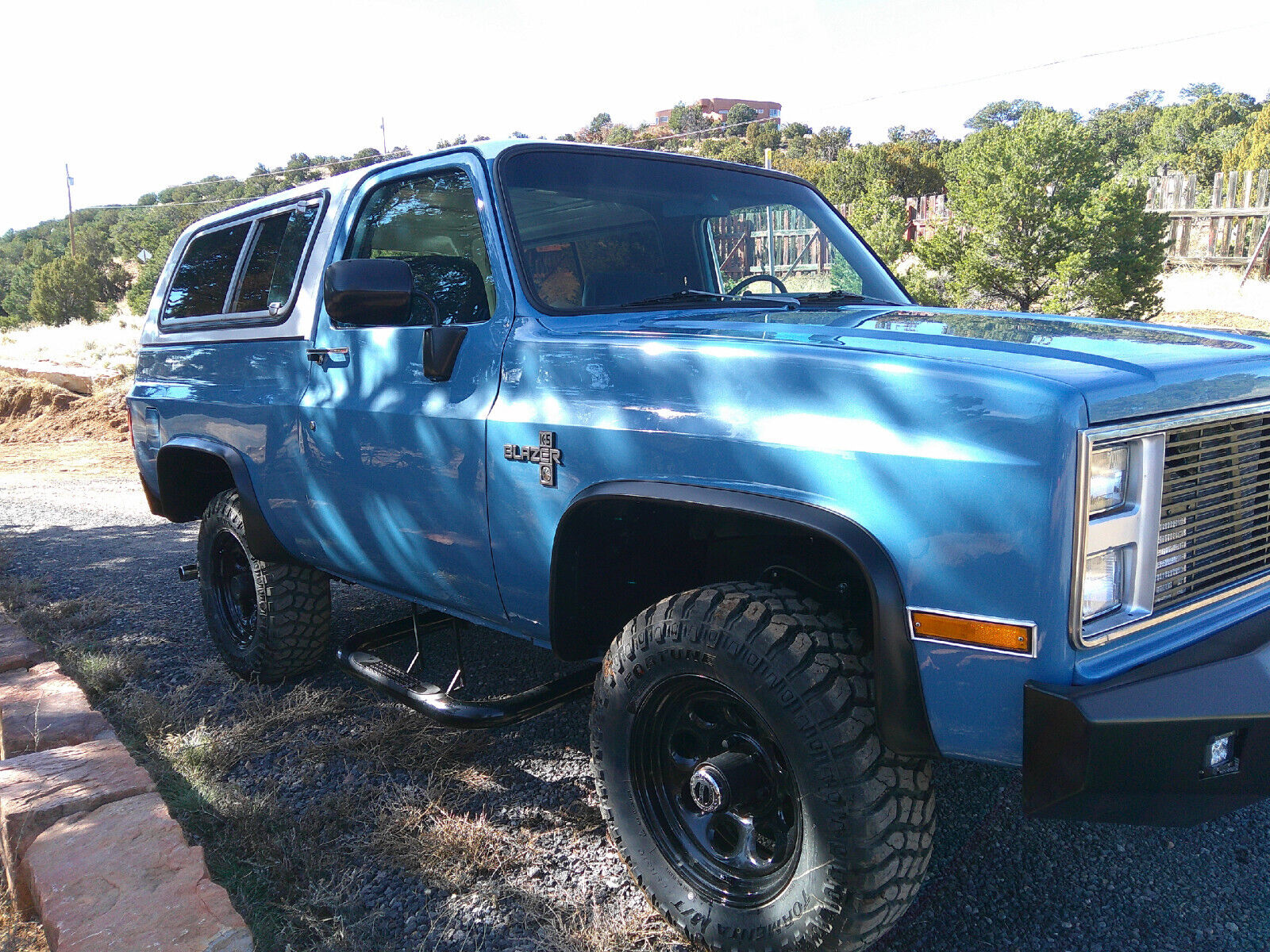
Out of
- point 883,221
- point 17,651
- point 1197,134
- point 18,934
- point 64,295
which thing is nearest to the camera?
point 18,934

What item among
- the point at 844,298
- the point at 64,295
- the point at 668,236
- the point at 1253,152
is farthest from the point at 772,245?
the point at 64,295

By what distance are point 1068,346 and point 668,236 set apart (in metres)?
1.42

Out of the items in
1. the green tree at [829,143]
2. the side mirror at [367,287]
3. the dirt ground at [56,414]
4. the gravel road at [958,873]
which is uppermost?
the green tree at [829,143]

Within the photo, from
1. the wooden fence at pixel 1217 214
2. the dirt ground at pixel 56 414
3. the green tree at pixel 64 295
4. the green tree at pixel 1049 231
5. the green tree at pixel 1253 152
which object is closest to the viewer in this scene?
the green tree at pixel 1049 231

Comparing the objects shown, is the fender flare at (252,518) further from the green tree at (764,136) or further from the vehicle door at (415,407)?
the green tree at (764,136)

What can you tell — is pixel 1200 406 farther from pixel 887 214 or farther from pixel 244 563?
pixel 887 214

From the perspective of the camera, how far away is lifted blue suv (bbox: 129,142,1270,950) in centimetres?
166

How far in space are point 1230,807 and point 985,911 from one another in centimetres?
77

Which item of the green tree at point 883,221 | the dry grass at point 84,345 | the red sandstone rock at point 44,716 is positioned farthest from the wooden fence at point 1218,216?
the dry grass at point 84,345

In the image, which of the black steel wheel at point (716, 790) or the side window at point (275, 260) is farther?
the side window at point (275, 260)

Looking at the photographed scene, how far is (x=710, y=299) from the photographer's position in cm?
289

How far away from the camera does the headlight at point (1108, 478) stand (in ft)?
5.49

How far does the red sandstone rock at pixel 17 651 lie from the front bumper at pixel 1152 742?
14.0 feet

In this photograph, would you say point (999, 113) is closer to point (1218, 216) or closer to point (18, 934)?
point (1218, 216)
